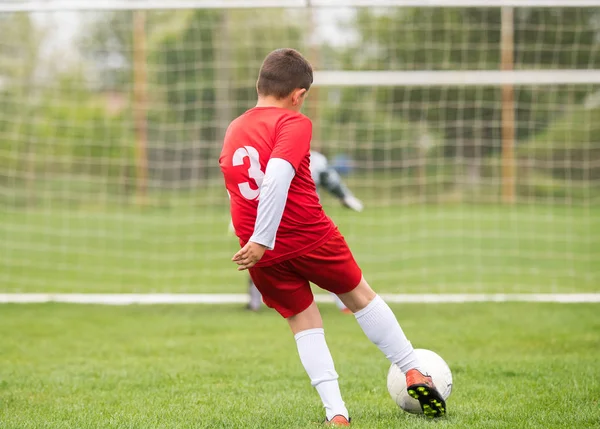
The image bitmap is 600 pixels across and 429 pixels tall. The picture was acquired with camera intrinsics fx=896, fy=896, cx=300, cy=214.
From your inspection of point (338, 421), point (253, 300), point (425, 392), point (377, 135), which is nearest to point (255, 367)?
point (338, 421)

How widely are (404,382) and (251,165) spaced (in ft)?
3.72

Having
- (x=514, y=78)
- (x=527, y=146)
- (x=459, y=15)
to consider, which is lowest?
(x=527, y=146)

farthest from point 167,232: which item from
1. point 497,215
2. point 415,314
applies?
point 415,314

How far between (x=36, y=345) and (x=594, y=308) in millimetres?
4448

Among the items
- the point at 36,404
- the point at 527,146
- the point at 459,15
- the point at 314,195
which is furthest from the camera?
the point at 459,15

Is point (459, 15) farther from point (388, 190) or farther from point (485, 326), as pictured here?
point (485, 326)

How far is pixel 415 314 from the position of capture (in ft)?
24.1

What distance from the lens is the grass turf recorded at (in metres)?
3.85

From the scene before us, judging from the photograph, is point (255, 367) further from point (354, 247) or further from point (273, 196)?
point (354, 247)

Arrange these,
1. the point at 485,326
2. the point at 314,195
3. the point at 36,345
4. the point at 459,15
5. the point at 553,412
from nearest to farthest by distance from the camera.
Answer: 1. the point at 314,195
2. the point at 553,412
3. the point at 36,345
4. the point at 485,326
5. the point at 459,15

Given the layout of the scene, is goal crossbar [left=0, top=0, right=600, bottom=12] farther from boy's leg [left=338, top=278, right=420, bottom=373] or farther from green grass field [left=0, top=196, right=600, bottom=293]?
boy's leg [left=338, top=278, right=420, bottom=373]

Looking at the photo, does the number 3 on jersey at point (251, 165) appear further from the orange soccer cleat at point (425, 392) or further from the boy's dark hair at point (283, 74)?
the orange soccer cleat at point (425, 392)

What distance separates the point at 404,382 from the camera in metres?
3.77

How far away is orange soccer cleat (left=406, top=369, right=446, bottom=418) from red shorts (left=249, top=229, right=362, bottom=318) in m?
0.43
